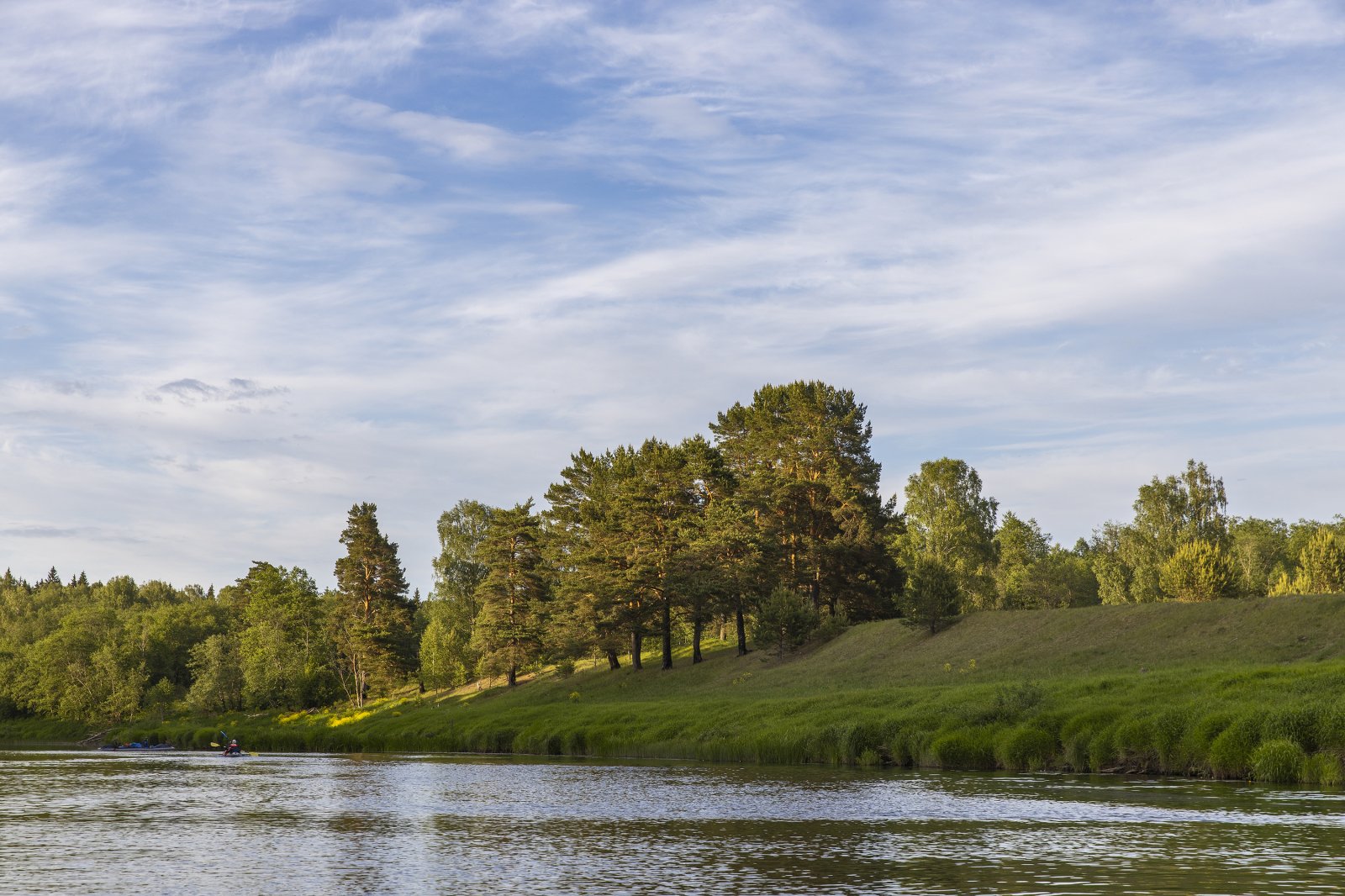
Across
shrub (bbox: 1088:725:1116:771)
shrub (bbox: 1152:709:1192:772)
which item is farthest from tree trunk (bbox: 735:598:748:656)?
shrub (bbox: 1152:709:1192:772)

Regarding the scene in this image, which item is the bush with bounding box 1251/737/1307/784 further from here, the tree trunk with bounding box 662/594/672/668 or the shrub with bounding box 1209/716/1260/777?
the tree trunk with bounding box 662/594/672/668

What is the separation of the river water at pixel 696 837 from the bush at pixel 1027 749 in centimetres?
193

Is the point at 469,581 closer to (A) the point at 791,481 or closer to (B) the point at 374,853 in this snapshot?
(A) the point at 791,481

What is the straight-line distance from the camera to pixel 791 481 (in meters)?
110

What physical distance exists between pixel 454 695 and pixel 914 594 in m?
58.4

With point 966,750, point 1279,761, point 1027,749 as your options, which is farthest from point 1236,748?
point 966,750

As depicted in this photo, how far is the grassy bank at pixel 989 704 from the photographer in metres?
42.7

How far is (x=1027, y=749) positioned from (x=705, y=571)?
59.5 meters

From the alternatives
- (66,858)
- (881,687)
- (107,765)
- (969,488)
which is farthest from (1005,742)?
(969,488)

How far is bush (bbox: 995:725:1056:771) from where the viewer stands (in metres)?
47.8

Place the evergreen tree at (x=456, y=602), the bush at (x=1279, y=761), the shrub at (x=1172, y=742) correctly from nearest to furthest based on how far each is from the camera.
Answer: the bush at (x=1279, y=761)
the shrub at (x=1172, y=742)
the evergreen tree at (x=456, y=602)

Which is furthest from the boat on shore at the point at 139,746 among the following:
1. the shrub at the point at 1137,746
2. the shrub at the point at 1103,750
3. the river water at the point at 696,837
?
the shrub at the point at 1137,746

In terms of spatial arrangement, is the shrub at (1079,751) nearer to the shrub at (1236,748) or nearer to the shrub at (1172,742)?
the shrub at (1172,742)

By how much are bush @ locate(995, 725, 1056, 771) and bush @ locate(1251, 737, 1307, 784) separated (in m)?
9.57
